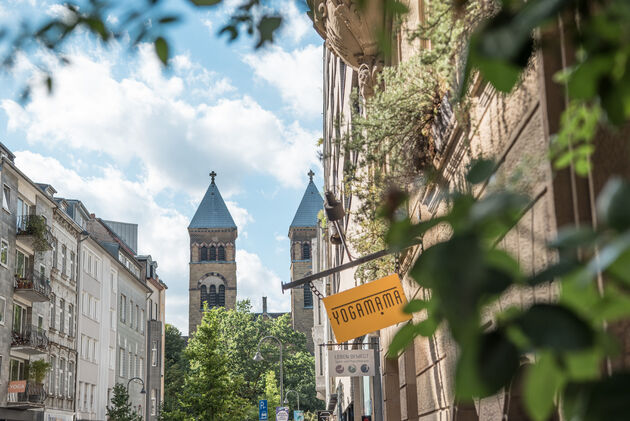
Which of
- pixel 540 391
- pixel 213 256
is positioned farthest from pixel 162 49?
pixel 213 256

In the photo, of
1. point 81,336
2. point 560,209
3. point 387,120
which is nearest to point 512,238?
point 560,209

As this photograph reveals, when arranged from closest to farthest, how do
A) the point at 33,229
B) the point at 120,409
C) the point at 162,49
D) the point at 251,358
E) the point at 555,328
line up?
the point at 555,328 < the point at 162,49 < the point at 33,229 < the point at 120,409 < the point at 251,358

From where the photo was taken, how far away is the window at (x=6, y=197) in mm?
36444

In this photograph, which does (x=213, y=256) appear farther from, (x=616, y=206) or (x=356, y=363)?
(x=616, y=206)

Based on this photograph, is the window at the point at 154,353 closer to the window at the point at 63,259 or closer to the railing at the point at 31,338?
the window at the point at 63,259

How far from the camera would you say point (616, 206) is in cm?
104

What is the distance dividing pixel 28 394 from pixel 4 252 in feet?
21.8

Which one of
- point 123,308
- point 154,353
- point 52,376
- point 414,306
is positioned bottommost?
point 414,306

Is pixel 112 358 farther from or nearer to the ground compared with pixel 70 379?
farther from the ground

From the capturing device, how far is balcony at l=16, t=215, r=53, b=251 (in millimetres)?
38684

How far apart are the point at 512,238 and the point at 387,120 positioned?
2506 mm

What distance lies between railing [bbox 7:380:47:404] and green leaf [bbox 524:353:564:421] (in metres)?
38.5

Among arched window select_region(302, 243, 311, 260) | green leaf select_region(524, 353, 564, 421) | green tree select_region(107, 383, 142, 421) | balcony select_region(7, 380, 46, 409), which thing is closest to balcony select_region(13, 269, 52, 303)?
balcony select_region(7, 380, 46, 409)

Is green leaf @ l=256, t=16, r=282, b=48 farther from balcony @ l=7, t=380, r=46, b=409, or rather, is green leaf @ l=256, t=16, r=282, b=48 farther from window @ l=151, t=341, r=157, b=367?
window @ l=151, t=341, r=157, b=367
